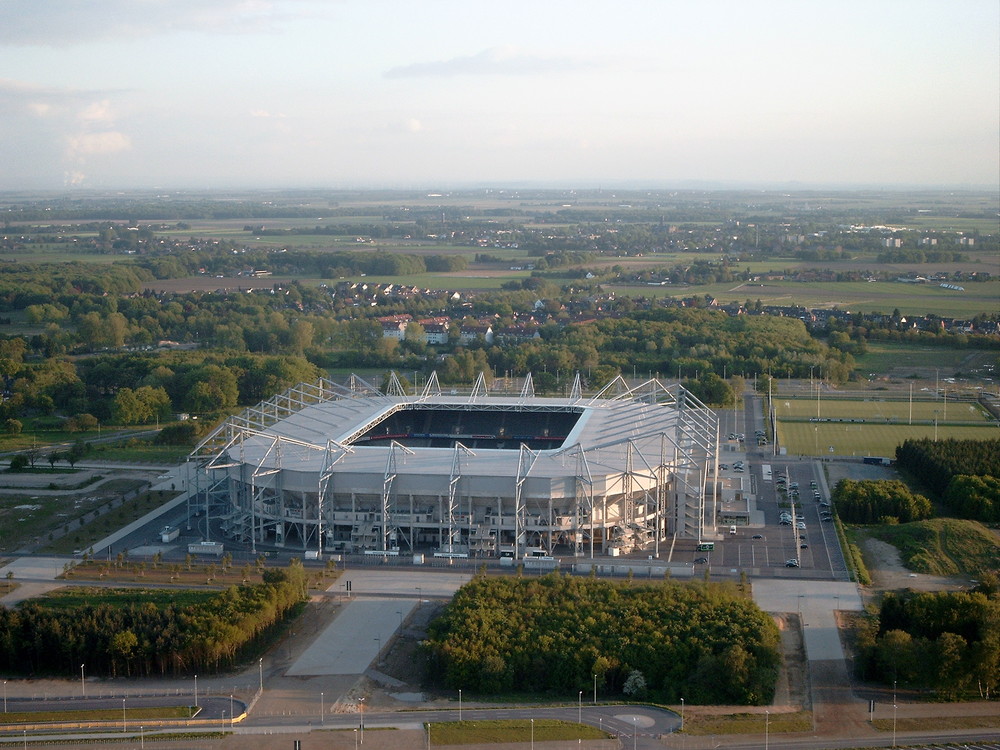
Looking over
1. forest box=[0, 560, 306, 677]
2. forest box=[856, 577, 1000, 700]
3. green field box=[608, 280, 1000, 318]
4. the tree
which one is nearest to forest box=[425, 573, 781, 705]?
the tree

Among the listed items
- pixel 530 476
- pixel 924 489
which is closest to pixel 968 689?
pixel 530 476

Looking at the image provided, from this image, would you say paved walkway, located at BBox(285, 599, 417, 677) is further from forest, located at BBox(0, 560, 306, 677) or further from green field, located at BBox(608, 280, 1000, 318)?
green field, located at BBox(608, 280, 1000, 318)

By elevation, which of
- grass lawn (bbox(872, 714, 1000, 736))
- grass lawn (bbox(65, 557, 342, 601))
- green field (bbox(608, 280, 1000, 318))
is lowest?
grass lawn (bbox(65, 557, 342, 601))

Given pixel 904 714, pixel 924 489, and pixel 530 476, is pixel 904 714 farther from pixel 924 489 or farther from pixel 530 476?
pixel 924 489

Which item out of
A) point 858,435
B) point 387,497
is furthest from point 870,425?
point 387,497

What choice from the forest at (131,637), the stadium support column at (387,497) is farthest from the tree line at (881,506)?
the forest at (131,637)

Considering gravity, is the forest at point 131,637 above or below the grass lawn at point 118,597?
above

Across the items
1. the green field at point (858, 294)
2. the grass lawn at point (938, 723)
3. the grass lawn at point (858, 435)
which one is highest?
the green field at point (858, 294)

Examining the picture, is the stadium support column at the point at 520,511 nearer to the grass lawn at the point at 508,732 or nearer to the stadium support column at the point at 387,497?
the stadium support column at the point at 387,497
